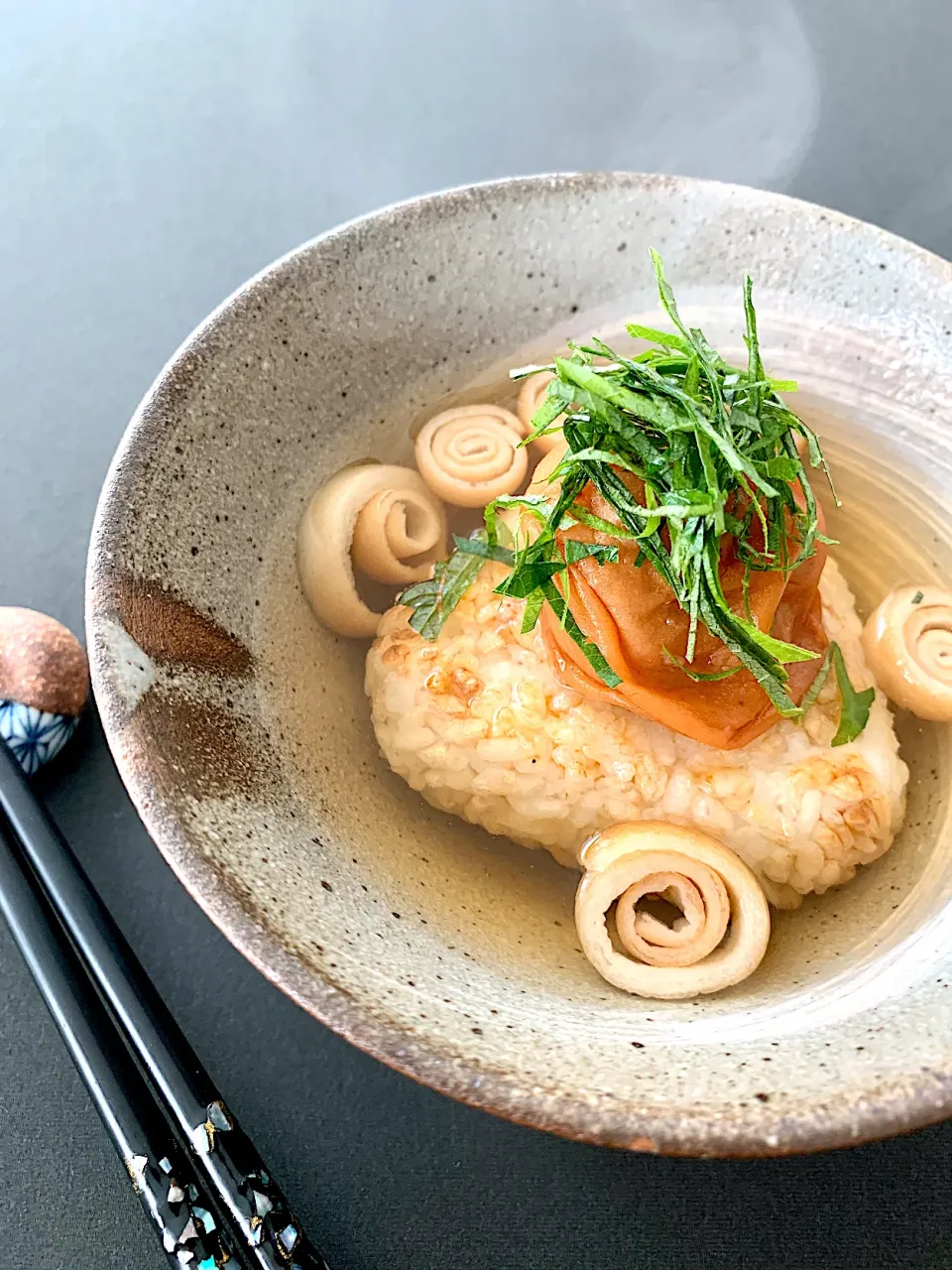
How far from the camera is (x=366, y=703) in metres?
1.34

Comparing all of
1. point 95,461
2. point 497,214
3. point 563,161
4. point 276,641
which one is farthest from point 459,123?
point 276,641

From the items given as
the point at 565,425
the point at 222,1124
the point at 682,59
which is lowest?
the point at 222,1124

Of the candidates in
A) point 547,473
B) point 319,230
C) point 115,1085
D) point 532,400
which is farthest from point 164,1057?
point 319,230

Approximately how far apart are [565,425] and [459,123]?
4.21ft

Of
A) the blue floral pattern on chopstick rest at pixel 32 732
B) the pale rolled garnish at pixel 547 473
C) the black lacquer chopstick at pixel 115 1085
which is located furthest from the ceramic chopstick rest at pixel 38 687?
the pale rolled garnish at pixel 547 473

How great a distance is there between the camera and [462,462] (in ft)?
4.51

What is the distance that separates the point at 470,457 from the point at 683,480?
0.42 m

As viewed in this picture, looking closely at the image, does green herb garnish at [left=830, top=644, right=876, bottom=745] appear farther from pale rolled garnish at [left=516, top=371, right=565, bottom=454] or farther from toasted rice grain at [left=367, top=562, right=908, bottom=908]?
pale rolled garnish at [left=516, top=371, right=565, bottom=454]

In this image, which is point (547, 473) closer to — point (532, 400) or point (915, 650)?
point (532, 400)

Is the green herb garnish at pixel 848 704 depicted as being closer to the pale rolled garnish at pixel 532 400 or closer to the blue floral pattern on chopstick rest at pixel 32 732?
the pale rolled garnish at pixel 532 400

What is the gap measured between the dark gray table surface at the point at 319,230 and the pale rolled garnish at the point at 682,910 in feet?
0.84

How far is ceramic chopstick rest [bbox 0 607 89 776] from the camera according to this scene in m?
1.34

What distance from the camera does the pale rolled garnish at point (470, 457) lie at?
1.38 m

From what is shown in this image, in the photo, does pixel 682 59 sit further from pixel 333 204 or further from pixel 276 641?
pixel 276 641
